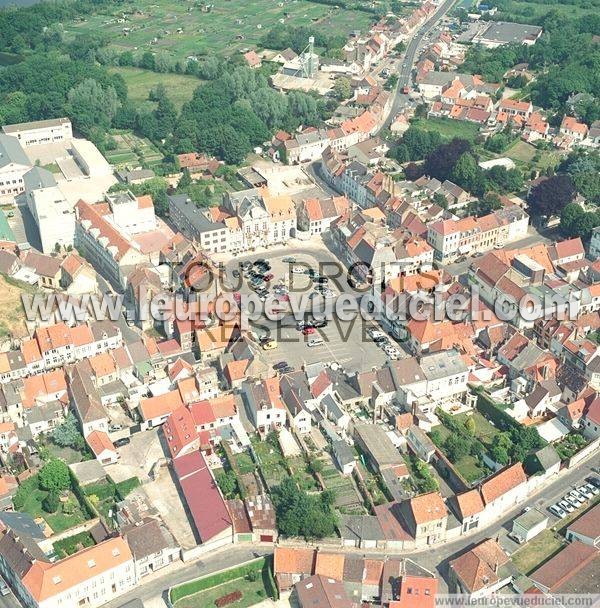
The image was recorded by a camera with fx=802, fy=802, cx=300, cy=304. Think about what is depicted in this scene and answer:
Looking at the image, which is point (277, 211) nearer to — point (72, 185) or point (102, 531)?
point (72, 185)

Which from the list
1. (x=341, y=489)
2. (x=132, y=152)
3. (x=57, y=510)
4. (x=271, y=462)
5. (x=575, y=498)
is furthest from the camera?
(x=132, y=152)

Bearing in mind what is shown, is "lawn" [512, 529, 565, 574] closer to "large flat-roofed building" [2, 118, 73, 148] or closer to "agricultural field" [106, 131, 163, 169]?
"agricultural field" [106, 131, 163, 169]

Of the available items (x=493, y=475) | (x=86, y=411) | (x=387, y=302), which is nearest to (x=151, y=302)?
(x=86, y=411)

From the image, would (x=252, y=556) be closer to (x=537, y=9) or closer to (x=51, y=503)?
(x=51, y=503)

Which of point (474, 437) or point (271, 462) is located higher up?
point (271, 462)

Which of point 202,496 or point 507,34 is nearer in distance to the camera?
point 202,496

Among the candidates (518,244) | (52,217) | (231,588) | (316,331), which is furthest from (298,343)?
Answer: (52,217)
